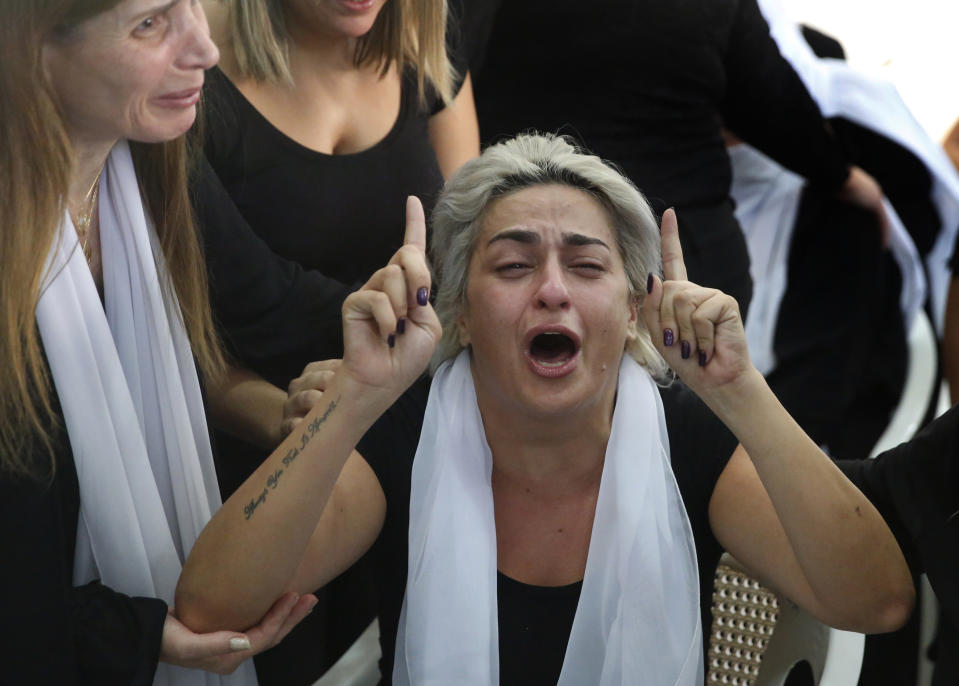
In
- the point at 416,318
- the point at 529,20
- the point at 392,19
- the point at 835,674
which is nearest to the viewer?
the point at 416,318

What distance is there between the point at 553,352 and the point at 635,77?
2.24ft

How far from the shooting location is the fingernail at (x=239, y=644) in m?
1.46

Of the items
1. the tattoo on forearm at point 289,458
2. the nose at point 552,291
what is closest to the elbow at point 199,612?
the tattoo on forearm at point 289,458

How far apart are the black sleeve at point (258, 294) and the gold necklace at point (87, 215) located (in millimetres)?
149

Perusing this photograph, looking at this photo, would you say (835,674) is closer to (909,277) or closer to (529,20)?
(529,20)

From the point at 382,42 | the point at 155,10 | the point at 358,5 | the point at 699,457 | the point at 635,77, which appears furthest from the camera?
the point at 635,77

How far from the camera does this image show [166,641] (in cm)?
145

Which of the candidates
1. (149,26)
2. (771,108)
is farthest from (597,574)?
(771,108)

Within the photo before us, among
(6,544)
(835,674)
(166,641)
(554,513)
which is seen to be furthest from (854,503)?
(6,544)

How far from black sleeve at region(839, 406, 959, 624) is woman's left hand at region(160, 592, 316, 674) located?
737mm

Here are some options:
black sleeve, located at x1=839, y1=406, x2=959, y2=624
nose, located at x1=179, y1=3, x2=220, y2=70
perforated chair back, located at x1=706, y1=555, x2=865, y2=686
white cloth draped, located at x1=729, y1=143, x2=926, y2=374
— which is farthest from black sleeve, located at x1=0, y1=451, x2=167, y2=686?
white cloth draped, located at x1=729, y1=143, x2=926, y2=374

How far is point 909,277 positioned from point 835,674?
56.1 inches

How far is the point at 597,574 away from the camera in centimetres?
162

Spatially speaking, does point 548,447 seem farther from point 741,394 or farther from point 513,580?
point 741,394
